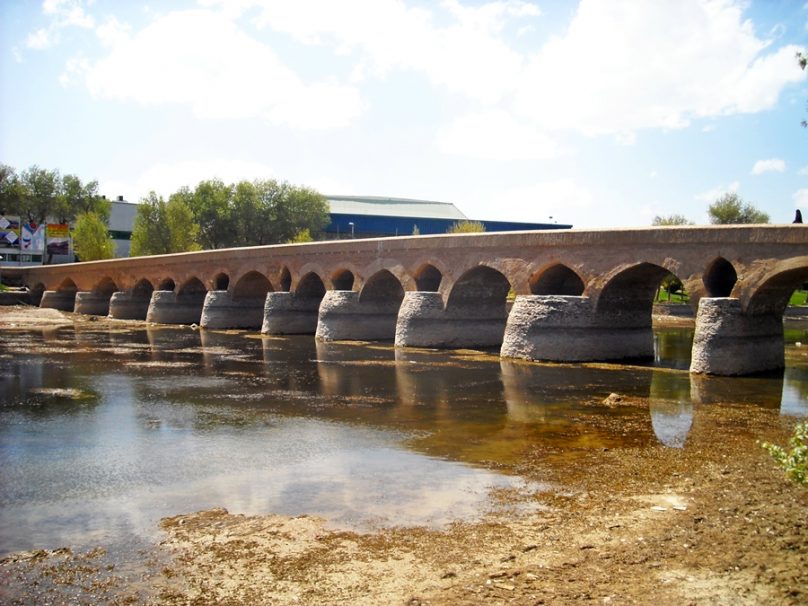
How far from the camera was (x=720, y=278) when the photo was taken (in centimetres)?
2350

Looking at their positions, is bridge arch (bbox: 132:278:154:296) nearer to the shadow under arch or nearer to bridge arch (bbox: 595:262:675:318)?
bridge arch (bbox: 595:262:675:318)

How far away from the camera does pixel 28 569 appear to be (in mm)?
7793

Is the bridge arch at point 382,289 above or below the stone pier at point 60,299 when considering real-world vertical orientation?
above

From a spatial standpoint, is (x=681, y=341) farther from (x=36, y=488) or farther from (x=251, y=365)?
(x=36, y=488)

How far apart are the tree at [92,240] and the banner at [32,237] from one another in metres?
2.93

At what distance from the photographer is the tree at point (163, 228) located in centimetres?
6831

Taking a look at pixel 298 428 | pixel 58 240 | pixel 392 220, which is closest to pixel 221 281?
pixel 298 428

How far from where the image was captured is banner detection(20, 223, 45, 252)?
68938 millimetres

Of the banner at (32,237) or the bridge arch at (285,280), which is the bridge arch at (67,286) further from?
the bridge arch at (285,280)

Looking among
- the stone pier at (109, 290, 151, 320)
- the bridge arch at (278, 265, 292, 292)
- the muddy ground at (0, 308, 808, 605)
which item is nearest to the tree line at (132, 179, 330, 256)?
the stone pier at (109, 290, 151, 320)

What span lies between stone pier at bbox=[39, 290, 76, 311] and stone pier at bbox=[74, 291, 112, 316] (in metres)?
4.19

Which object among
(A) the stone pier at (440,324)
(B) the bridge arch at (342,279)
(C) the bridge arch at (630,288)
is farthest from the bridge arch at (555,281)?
(B) the bridge arch at (342,279)

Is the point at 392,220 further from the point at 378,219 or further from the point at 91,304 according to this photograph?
the point at 91,304

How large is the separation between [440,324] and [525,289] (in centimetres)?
508
